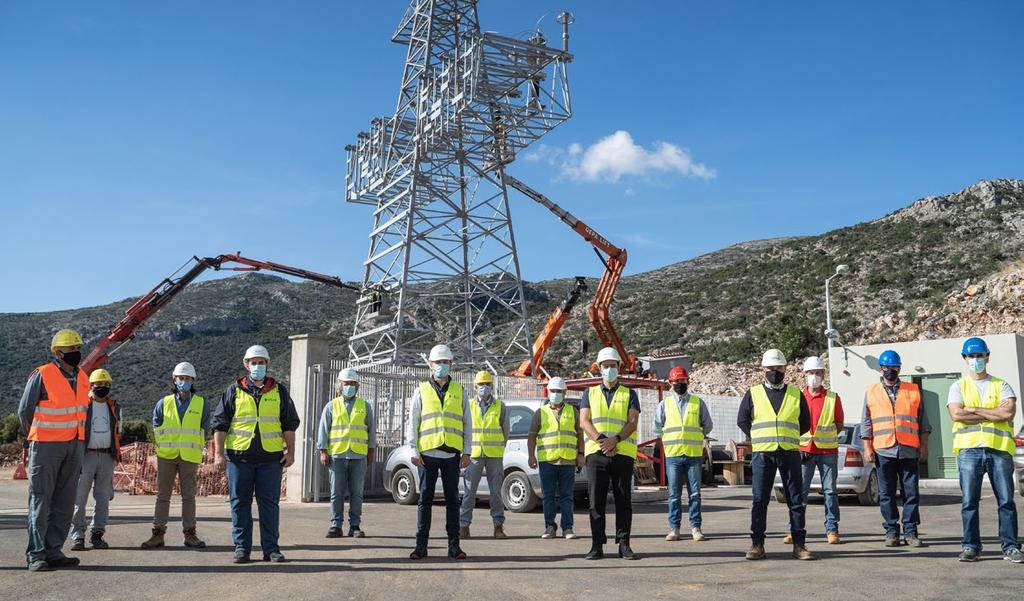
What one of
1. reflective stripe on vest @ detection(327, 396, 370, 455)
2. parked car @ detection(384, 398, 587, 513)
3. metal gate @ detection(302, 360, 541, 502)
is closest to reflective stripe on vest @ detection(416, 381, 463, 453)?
reflective stripe on vest @ detection(327, 396, 370, 455)

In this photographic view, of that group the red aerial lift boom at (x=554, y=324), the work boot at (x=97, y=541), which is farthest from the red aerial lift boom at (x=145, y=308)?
the work boot at (x=97, y=541)

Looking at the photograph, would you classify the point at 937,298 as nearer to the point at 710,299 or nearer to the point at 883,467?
the point at 710,299

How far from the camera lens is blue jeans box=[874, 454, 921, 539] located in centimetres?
934

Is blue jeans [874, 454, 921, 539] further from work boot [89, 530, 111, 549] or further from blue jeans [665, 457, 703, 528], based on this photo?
work boot [89, 530, 111, 549]

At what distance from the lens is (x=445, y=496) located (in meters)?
8.25

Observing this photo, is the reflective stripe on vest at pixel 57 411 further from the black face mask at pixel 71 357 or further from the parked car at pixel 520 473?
the parked car at pixel 520 473

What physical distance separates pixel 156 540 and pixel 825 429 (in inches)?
292

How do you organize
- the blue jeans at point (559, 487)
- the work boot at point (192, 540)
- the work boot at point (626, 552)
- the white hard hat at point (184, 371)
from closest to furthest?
the work boot at point (626, 552) < the work boot at point (192, 540) < the white hard hat at point (184, 371) < the blue jeans at point (559, 487)

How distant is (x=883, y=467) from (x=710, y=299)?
2104 inches

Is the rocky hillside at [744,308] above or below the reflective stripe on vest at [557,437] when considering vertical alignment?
above

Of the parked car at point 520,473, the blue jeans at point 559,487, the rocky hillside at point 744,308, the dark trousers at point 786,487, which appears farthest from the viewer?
the rocky hillside at point 744,308

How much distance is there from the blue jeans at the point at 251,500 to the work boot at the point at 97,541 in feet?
6.47

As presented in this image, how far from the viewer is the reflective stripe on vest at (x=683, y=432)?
1027 cm

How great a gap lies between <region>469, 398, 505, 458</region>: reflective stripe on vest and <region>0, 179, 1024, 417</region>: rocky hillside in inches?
1193
